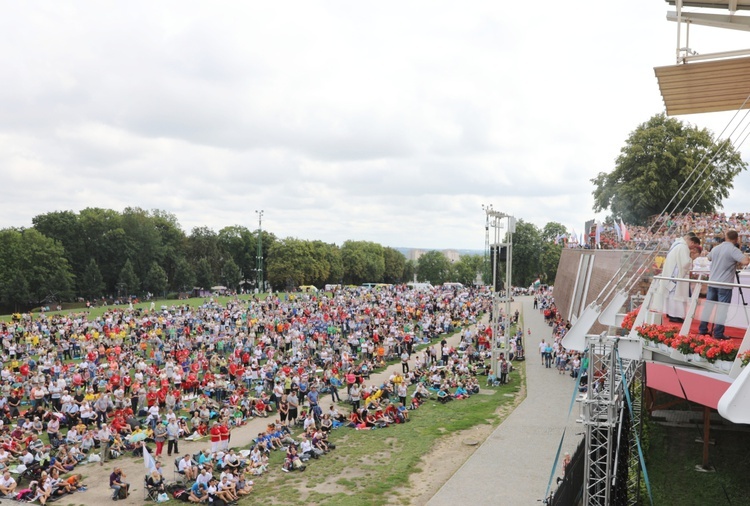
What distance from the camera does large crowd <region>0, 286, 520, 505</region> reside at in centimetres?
1403

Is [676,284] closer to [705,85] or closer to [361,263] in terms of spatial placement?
[705,85]

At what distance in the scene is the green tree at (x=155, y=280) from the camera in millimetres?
65000

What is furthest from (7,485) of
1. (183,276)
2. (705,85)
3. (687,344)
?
(183,276)

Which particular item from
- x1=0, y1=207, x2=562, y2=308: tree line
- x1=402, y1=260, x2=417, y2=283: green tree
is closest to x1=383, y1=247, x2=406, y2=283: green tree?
x1=402, y1=260, x2=417, y2=283: green tree

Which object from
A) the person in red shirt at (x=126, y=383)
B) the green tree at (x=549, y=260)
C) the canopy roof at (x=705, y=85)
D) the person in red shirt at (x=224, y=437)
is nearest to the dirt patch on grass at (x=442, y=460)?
the person in red shirt at (x=224, y=437)

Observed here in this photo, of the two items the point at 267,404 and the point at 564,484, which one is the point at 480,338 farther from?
the point at 564,484

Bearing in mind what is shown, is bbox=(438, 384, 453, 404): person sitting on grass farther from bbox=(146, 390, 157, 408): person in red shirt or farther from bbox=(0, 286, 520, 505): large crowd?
bbox=(146, 390, 157, 408): person in red shirt

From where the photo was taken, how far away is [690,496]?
39.8 ft

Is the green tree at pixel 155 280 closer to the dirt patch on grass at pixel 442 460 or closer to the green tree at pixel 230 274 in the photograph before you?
the green tree at pixel 230 274

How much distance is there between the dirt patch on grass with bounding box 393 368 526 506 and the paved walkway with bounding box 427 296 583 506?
0.23 m

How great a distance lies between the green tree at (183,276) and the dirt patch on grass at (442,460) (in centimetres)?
5798

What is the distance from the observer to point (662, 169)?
3947 centimetres

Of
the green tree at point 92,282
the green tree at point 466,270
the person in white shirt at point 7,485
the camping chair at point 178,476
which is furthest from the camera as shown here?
the green tree at point 466,270

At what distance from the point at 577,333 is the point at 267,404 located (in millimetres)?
12897
